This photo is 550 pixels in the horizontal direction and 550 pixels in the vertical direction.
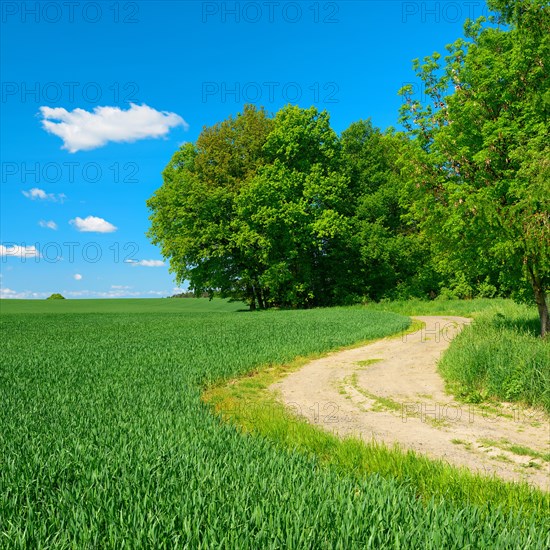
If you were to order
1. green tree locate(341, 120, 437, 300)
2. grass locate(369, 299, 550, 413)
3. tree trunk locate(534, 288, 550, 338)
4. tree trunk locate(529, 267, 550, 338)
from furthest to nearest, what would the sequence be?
green tree locate(341, 120, 437, 300), tree trunk locate(534, 288, 550, 338), tree trunk locate(529, 267, 550, 338), grass locate(369, 299, 550, 413)

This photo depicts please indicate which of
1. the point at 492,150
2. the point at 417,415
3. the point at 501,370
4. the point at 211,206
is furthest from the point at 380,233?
the point at 417,415

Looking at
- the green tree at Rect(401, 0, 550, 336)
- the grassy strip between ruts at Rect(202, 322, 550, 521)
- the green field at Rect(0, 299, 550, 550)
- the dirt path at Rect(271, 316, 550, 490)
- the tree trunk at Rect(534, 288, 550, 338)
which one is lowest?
the dirt path at Rect(271, 316, 550, 490)

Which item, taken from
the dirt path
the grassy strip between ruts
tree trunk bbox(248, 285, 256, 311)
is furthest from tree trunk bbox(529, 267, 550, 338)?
tree trunk bbox(248, 285, 256, 311)

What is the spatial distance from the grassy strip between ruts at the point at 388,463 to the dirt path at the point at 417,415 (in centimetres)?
66

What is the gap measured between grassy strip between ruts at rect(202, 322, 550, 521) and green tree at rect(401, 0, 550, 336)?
21.0 feet

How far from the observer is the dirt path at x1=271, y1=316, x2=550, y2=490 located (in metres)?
6.11

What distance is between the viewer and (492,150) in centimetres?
1320

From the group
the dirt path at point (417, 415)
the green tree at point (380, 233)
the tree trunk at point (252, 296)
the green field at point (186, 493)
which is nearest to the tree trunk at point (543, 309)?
the dirt path at point (417, 415)

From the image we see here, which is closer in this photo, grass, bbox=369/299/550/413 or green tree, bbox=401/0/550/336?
grass, bbox=369/299/550/413

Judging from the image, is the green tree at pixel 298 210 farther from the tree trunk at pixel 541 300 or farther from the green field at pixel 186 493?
the green field at pixel 186 493

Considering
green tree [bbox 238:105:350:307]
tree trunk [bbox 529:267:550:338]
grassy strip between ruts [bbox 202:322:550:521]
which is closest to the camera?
grassy strip between ruts [bbox 202:322:550:521]

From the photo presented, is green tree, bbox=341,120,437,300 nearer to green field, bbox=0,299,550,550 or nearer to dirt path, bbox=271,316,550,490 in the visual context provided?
dirt path, bbox=271,316,550,490

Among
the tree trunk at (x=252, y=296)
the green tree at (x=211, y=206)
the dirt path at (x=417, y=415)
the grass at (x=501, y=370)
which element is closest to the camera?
the dirt path at (x=417, y=415)

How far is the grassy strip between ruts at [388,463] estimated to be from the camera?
13.8 feet
